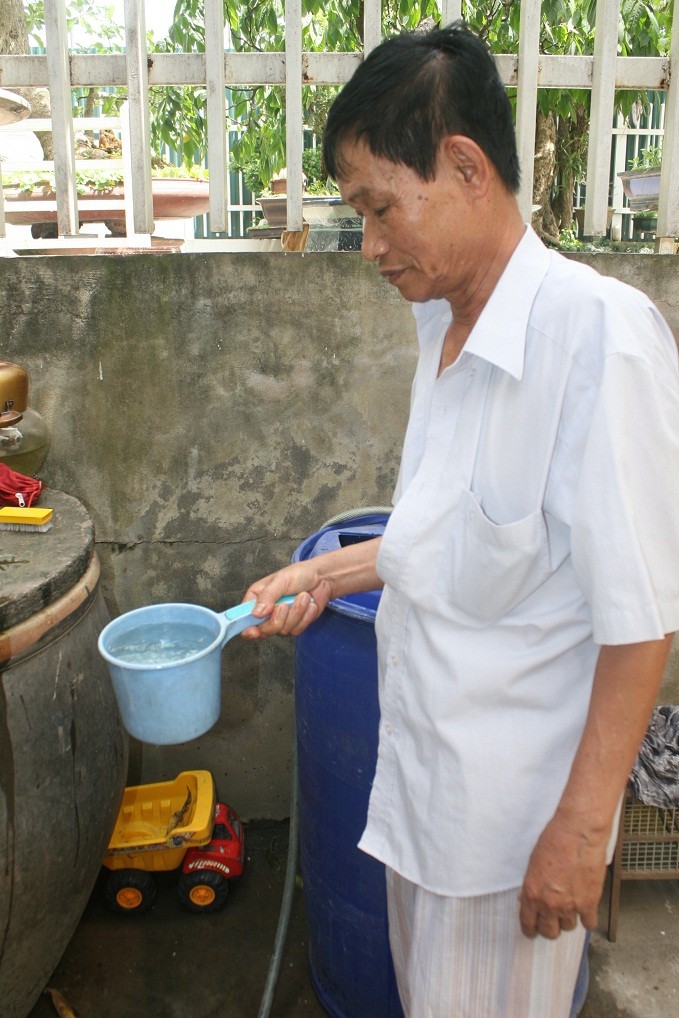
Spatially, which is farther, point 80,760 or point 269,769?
point 269,769

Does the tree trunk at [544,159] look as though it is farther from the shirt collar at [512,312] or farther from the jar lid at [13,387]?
the shirt collar at [512,312]

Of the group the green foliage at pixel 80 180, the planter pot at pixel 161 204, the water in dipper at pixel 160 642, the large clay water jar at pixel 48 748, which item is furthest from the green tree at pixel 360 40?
the water in dipper at pixel 160 642

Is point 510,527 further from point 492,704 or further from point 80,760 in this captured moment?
point 80,760

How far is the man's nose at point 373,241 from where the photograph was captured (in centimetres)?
118

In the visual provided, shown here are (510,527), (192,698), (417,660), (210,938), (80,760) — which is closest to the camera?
(510,527)

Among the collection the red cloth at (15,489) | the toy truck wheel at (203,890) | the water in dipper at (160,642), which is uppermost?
the red cloth at (15,489)

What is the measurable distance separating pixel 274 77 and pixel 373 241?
1.45 meters

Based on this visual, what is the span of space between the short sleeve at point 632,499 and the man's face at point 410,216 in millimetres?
312

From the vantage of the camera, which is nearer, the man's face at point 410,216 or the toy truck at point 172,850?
the man's face at point 410,216

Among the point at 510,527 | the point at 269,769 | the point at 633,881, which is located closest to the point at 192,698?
the point at 510,527

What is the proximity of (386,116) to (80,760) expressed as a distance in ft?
4.50

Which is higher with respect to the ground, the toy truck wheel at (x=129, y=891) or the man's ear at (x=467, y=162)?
the man's ear at (x=467, y=162)

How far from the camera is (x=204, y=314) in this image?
237 centimetres

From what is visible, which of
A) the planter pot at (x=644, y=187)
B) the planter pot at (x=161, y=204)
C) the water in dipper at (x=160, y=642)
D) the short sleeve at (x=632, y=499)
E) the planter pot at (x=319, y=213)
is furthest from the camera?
the planter pot at (x=161, y=204)
